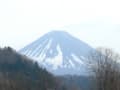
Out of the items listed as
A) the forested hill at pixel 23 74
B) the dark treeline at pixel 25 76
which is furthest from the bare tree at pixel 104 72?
the forested hill at pixel 23 74

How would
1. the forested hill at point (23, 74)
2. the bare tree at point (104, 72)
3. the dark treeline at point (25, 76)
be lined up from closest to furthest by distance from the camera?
the bare tree at point (104, 72) → the dark treeline at point (25, 76) → the forested hill at point (23, 74)

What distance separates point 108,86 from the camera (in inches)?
1422

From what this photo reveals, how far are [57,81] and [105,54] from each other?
156 ft

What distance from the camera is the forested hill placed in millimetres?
83131

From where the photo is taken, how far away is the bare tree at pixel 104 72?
36.4m

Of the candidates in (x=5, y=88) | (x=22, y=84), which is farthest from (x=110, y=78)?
(x=22, y=84)

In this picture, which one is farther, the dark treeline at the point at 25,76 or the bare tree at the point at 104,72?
the dark treeline at the point at 25,76

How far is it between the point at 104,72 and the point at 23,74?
54014 millimetres

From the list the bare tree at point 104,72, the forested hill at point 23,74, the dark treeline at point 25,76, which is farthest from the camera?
the forested hill at point 23,74

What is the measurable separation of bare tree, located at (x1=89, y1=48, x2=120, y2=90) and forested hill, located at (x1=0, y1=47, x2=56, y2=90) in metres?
36.8

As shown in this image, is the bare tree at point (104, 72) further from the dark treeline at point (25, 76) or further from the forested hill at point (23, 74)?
the forested hill at point (23, 74)

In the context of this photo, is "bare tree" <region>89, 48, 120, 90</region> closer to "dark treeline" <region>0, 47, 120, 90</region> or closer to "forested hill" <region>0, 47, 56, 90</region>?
"dark treeline" <region>0, 47, 120, 90</region>

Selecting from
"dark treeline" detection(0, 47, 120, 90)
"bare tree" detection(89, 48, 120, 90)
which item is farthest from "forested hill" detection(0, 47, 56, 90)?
"bare tree" detection(89, 48, 120, 90)

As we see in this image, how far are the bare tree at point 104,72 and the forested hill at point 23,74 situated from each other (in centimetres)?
3685
